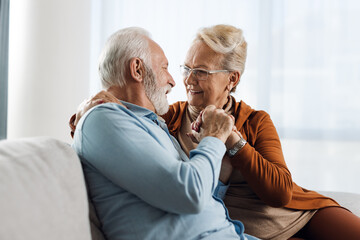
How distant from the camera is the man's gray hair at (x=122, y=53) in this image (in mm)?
1449

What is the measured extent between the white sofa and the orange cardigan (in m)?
0.65

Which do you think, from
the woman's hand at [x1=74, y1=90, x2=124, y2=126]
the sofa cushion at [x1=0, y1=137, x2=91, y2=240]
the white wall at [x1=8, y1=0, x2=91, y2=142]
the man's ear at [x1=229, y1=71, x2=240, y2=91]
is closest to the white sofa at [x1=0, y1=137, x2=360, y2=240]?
the sofa cushion at [x1=0, y1=137, x2=91, y2=240]

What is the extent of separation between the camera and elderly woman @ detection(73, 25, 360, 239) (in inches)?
62.7

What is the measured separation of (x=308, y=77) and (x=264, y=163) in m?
2.40

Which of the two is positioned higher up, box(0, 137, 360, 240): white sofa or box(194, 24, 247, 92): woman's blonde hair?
box(194, 24, 247, 92): woman's blonde hair

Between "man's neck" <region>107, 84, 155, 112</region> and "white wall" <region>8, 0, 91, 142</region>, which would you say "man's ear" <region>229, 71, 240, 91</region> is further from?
"white wall" <region>8, 0, 91, 142</region>

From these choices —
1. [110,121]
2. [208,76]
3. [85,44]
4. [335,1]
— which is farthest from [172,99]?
Result: [110,121]

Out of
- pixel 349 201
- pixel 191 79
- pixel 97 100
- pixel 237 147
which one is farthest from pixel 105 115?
pixel 349 201

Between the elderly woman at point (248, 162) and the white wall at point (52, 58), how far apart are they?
2.47 meters

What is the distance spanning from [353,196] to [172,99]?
2.33 metres

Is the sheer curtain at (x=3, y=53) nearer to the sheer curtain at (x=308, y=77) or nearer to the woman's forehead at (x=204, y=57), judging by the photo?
the sheer curtain at (x=308, y=77)

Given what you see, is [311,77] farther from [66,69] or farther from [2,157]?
[2,157]

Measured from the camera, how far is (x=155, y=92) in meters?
1.52

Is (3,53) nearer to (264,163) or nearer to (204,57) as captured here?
(204,57)
